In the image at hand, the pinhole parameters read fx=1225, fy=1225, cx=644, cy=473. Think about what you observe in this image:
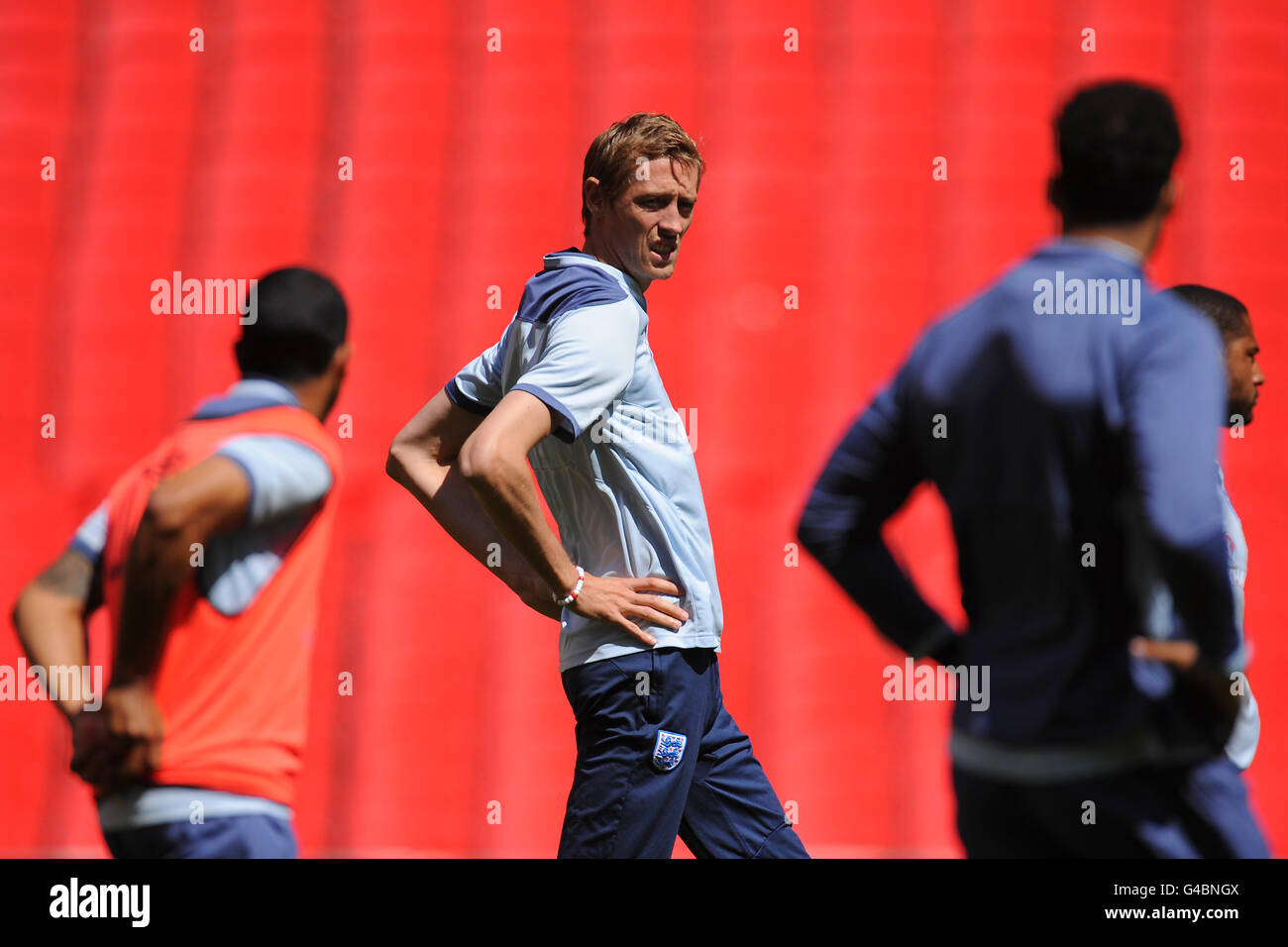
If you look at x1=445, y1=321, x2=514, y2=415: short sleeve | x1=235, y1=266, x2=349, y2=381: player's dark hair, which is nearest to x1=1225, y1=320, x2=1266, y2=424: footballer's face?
x1=445, y1=321, x2=514, y2=415: short sleeve

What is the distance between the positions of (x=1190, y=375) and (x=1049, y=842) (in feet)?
1.80

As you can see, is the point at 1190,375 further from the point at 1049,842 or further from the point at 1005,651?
the point at 1049,842

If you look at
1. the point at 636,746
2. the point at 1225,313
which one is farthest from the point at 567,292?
the point at 1225,313

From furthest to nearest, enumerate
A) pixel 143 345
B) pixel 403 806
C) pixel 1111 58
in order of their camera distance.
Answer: pixel 1111 58 → pixel 143 345 → pixel 403 806

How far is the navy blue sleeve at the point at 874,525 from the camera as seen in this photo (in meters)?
1.52

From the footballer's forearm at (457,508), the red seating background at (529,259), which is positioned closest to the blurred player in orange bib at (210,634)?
the footballer's forearm at (457,508)

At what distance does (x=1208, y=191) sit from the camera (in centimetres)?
385

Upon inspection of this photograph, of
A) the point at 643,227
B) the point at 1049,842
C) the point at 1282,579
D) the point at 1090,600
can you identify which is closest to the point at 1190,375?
the point at 1090,600

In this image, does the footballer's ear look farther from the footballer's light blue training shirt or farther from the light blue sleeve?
the light blue sleeve

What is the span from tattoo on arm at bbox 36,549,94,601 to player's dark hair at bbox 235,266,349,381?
339 millimetres

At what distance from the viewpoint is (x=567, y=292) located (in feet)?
6.54

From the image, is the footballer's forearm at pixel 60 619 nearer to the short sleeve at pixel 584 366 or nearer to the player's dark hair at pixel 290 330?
the player's dark hair at pixel 290 330

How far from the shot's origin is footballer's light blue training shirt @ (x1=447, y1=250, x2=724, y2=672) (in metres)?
1.94

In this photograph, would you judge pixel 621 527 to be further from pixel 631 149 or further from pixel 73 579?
pixel 73 579
